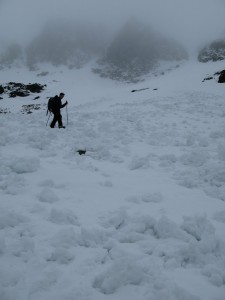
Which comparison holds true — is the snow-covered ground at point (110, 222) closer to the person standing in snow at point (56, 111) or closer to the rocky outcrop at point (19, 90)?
the person standing in snow at point (56, 111)

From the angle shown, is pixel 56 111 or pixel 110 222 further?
pixel 56 111

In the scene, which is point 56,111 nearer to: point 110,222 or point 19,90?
point 110,222

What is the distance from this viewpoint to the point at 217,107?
758 inches

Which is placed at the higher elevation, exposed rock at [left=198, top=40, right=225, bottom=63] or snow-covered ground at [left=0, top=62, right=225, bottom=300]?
exposed rock at [left=198, top=40, right=225, bottom=63]

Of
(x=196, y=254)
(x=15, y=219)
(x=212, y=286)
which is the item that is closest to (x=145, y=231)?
(x=196, y=254)

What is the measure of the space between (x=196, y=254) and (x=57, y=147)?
247 inches

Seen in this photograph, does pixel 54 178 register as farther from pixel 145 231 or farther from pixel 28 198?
pixel 145 231

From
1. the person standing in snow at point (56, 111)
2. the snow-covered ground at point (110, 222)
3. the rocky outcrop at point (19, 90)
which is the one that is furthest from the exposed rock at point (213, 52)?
the snow-covered ground at point (110, 222)

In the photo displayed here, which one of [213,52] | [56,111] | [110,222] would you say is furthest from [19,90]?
[110,222]

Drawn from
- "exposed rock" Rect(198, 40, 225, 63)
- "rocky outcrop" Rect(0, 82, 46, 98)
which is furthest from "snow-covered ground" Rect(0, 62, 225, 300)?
"exposed rock" Rect(198, 40, 225, 63)

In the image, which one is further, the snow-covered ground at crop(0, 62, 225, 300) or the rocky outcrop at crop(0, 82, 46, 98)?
the rocky outcrop at crop(0, 82, 46, 98)

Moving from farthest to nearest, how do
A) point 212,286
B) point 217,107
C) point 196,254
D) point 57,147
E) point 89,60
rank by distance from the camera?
point 89,60 < point 217,107 < point 57,147 < point 196,254 < point 212,286

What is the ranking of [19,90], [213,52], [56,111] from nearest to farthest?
[56,111] → [19,90] → [213,52]

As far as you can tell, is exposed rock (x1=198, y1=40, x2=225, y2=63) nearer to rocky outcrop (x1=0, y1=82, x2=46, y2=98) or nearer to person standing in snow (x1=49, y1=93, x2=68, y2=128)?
rocky outcrop (x1=0, y1=82, x2=46, y2=98)
